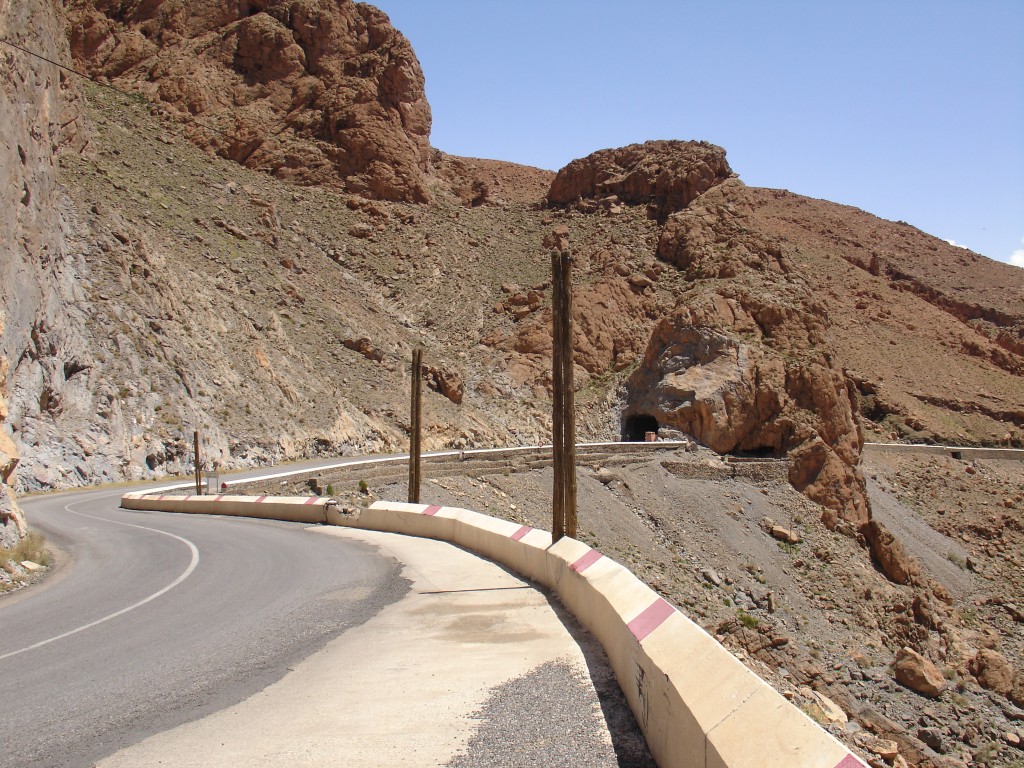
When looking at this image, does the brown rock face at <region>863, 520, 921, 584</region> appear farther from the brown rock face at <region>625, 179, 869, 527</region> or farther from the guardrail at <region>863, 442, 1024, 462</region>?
the guardrail at <region>863, 442, 1024, 462</region>

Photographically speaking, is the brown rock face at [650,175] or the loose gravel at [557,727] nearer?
the loose gravel at [557,727]

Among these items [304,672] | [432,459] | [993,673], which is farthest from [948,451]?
[304,672]

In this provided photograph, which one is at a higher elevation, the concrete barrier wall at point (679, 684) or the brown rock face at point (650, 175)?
the brown rock face at point (650, 175)

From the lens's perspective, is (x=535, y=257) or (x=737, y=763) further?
(x=535, y=257)

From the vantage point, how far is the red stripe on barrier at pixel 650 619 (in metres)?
5.48

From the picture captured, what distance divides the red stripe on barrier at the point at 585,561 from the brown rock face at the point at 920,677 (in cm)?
1234

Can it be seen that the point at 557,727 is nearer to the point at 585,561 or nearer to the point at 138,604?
→ the point at 585,561

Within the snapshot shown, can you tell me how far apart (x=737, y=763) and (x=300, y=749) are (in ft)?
8.41

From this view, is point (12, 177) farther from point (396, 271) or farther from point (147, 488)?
point (396, 271)

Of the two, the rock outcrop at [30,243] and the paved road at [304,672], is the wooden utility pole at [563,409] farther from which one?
the rock outcrop at [30,243]

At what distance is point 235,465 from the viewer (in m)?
35.7

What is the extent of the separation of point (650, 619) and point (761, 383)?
4054 centimetres

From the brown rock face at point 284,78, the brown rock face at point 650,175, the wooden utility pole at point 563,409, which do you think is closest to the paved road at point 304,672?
the wooden utility pole at point 563,409

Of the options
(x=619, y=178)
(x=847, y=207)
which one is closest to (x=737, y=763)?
(x=619, y=178)
